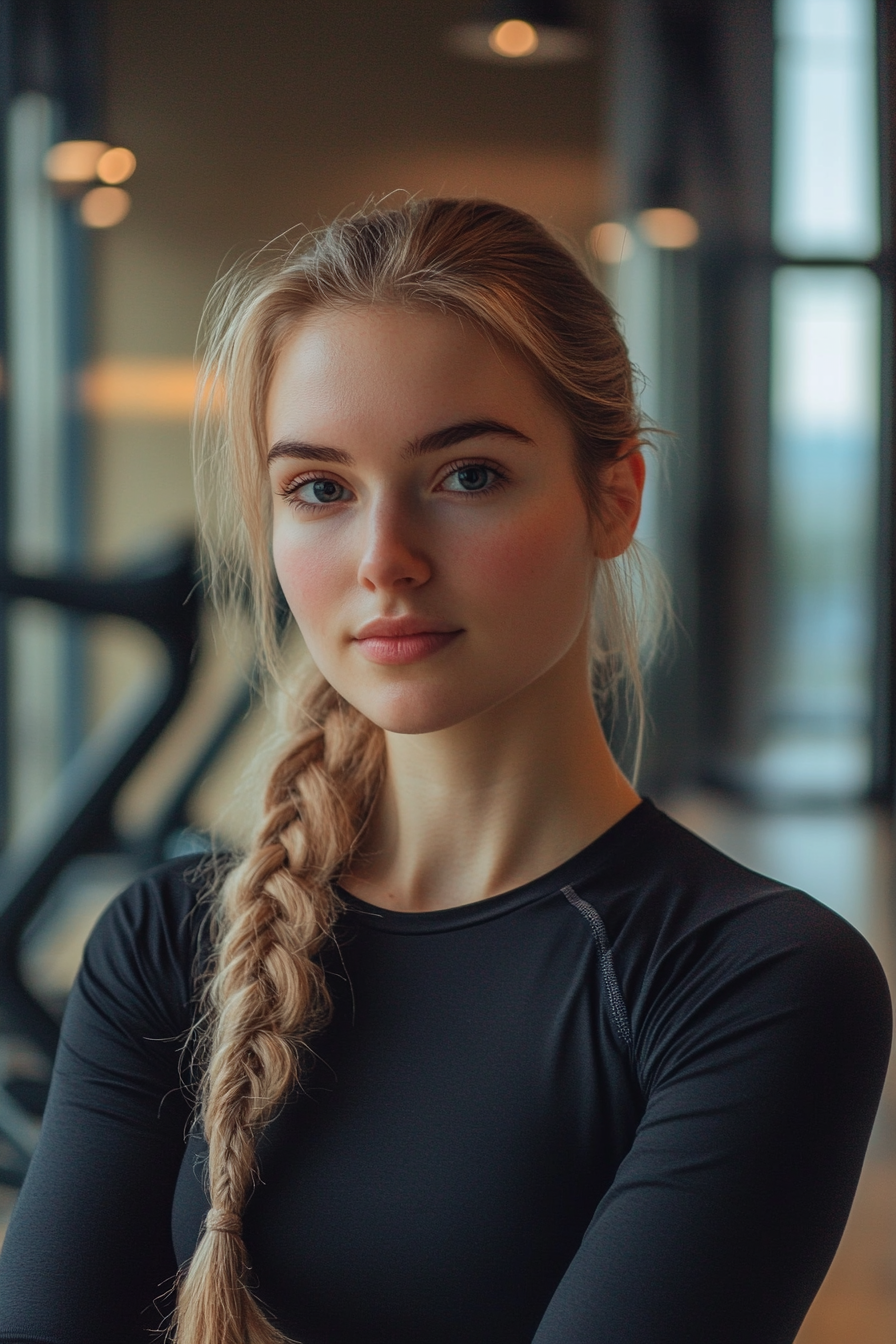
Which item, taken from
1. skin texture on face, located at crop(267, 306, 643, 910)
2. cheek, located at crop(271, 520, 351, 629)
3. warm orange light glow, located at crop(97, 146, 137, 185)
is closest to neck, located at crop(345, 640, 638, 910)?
skin texture on face, located at crop(267, 306, 643, 910)

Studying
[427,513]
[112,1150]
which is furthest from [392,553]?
[112,1150]

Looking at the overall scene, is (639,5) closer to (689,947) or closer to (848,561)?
(848,561)

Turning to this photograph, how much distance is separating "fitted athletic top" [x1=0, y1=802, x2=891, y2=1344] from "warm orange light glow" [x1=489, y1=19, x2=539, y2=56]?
13.5ft

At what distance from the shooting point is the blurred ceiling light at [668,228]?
5801 millimetres

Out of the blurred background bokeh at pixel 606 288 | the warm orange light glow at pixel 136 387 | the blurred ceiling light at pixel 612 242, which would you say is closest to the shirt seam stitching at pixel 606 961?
the blurred background bokeh at pixel 606 288

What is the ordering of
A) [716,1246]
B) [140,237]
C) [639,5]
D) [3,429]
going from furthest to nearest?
[639,5], [140,237], [3,429], [716,1246]

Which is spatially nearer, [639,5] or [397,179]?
[397,179]

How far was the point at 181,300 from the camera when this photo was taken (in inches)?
191

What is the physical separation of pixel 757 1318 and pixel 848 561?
5.54 metres

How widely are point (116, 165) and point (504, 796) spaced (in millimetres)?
4465

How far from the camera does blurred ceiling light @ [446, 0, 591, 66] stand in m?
4.36

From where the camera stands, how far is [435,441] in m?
0.86

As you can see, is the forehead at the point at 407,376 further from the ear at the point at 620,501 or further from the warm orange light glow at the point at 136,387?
the warm orange light glow at the point at 136,387

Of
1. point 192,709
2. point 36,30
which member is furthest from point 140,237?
point 192,709
